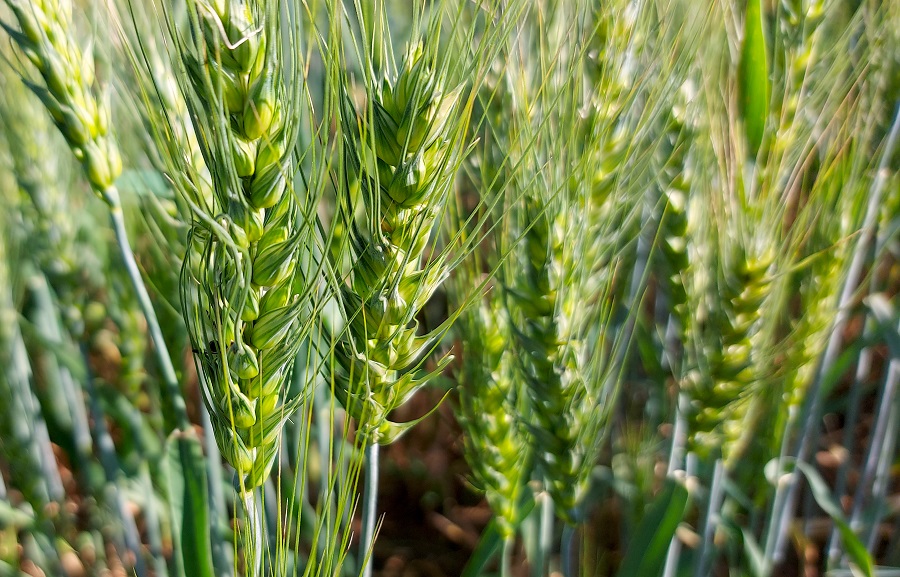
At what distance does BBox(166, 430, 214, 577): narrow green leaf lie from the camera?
56 cm

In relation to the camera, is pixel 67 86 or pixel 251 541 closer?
pixel 251 541

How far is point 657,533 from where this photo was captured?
0.67 meters

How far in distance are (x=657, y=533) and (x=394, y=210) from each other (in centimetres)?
46

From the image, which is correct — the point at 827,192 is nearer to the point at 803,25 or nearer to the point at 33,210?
the point at 803,25

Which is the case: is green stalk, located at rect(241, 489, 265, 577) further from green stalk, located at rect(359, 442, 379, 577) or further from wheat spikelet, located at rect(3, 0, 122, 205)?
wheat spikelet, located at rect(3, 0, 122, 205)

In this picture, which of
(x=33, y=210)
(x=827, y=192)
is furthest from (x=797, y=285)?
(x=33, y=210)

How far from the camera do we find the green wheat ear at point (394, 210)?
Result: 0.39 metres

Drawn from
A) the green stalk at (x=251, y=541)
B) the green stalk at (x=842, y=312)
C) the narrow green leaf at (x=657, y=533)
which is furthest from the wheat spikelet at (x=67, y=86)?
the green stalk at (x=842, y=312)

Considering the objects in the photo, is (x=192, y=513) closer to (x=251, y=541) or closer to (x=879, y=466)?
(x=251, y=541)

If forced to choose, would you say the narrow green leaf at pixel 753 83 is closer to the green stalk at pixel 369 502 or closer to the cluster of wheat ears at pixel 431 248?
the cluster of wheat ears at pixel 431 248

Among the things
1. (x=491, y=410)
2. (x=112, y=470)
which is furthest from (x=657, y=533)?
(x=112, y=470)

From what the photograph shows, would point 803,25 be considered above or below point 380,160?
above

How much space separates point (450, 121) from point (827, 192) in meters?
0.51

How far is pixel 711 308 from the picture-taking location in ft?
2.17
